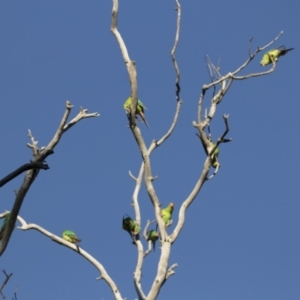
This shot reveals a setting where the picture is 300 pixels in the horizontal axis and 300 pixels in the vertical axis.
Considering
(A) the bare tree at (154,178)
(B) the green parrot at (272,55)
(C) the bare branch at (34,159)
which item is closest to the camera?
(C) the bare branch at (34,159)

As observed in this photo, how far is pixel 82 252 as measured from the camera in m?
7.49

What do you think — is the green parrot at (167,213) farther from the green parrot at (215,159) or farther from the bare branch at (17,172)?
the bare branch at (17,172)

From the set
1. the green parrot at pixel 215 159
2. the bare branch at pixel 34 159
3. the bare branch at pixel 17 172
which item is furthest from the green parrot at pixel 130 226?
the bare branch at pixel 17 172

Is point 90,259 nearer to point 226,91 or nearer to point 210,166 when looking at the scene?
point 210,166

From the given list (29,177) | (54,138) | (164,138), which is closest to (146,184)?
(164,138)

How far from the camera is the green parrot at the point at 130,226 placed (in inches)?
303

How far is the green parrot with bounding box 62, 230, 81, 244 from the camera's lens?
789cm

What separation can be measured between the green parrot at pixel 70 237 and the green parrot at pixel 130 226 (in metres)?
0.55

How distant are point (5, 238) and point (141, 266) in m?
3.07

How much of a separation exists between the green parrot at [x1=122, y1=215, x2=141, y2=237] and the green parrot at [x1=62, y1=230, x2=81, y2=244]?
1.82 ft

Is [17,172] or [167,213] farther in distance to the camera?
[167,213]

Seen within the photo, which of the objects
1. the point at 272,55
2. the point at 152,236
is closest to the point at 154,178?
the point at 152,236

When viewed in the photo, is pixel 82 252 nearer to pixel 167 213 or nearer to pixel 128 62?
pixel 167 213

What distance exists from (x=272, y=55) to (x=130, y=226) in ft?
10.9
